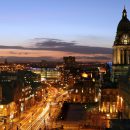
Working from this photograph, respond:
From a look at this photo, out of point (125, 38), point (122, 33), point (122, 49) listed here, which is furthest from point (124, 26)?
point (122, 49)

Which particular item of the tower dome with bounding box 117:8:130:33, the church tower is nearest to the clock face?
the church tower

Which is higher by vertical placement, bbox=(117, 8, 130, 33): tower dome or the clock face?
bbox=(117, 8, 130, 33): tower dome

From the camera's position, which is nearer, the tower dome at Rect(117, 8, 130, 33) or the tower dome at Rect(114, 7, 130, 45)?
the tower dome at Rect(114, 7, 130, 45)

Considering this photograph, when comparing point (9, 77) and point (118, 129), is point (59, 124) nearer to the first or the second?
point (118, 129)

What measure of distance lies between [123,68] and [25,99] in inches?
993

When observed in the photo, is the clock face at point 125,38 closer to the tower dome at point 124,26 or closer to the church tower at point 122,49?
the church tower at point 122,49

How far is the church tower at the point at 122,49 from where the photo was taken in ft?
347

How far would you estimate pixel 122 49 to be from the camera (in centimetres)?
10631

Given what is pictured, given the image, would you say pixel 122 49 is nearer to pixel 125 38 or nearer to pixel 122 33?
pixel 125 38

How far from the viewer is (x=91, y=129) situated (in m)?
58.6

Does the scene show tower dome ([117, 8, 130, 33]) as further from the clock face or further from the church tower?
the clock face

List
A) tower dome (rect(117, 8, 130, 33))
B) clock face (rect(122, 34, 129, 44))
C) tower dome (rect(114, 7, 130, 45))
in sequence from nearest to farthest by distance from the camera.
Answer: clock face (rect(122, 34, 129, 44))
tower dome (rect(114, 7, 130, 45))
tower dome (rect(117, 8, 130, 33))

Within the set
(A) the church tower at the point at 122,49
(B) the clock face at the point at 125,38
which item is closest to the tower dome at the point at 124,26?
(A) the church tower at the point at 122,49

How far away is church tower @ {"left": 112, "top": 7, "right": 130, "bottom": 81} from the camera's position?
10588cm
